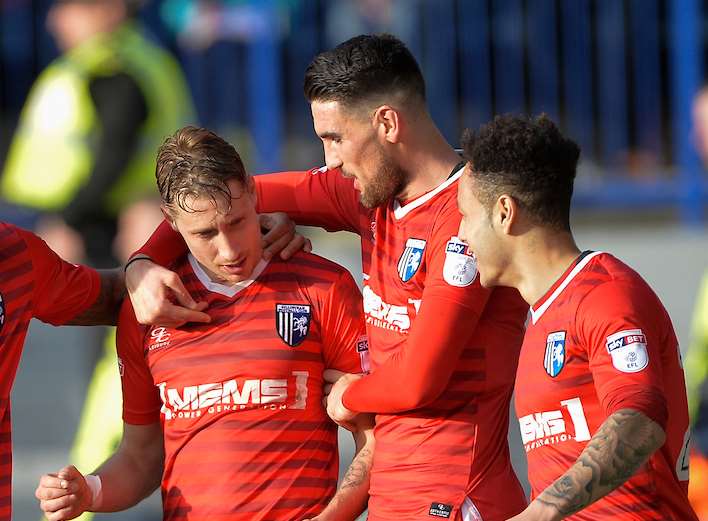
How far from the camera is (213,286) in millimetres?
3678

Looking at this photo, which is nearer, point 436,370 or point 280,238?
point 436,370

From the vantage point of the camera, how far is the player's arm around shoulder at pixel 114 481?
3479 mm

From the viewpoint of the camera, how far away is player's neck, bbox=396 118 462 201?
3582 millimetres

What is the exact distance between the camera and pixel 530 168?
320 centimetres

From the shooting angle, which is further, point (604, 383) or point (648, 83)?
point (648, 83)

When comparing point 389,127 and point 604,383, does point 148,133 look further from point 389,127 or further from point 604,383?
point 604,383

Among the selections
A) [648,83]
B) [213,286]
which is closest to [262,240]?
[213,286]

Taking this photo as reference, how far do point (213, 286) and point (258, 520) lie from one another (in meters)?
0.61

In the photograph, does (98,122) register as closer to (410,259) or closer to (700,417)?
(700,417)

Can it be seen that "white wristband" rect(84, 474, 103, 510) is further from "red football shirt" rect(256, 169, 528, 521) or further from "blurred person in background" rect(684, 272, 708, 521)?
"blurred person in background" rect(684, 272, 708, 521)

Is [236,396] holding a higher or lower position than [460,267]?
lower

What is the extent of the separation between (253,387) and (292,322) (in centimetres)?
19

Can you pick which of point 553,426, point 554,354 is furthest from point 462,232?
point 553,426

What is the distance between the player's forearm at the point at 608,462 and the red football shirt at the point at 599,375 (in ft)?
0.28
